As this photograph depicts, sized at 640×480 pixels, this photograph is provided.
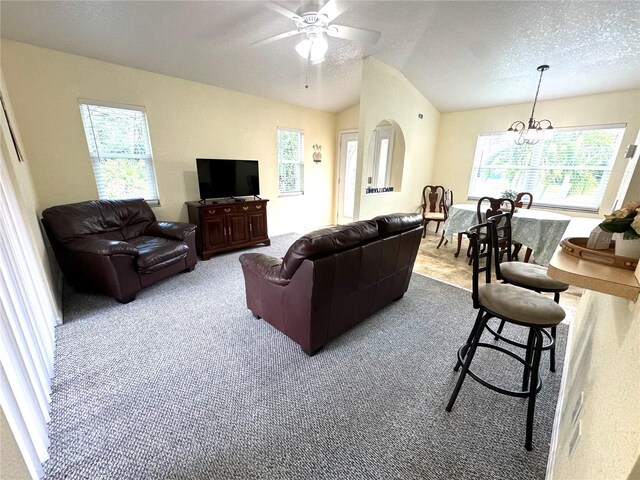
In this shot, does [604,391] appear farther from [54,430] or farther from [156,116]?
[156,116]

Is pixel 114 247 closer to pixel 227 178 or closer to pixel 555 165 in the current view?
pixel 227 178

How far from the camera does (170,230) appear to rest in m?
3.21

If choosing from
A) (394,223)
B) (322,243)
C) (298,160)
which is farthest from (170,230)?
(298,160)

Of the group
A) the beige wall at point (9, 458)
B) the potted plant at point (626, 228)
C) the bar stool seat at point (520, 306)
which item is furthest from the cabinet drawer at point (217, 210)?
the potted plant at point (626, 228)

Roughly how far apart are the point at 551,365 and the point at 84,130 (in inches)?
198

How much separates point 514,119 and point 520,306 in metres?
4.65

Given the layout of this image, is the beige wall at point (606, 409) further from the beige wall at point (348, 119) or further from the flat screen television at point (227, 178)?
the beige wall at point (348, 119)

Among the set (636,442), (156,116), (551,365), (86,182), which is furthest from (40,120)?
(551,365)

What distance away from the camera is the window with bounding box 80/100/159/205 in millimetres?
3127

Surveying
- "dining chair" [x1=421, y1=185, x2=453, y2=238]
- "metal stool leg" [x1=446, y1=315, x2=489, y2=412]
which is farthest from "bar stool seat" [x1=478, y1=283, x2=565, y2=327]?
"dining chair" [x1=421, y1=185, x2=453, y2=238]

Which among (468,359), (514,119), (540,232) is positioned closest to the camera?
(468,359)

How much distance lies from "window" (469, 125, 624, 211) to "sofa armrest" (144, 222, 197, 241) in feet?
15.3

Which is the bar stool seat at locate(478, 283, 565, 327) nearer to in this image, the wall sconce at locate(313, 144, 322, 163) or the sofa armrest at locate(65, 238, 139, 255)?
the sofa armrest at locate(65, 238, 139, 255)

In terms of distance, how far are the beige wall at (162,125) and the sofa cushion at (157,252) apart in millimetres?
818
